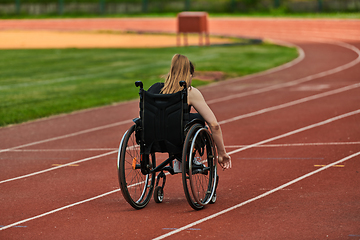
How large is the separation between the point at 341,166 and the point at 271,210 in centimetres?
230

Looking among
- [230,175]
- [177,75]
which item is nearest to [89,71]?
[230,175]

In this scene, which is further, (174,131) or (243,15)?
(243,15)

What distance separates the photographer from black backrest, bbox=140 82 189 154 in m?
6.02

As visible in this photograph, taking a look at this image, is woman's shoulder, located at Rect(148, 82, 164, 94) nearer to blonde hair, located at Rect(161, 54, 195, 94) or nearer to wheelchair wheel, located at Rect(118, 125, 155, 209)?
blonde hair, located at Rect(161, 54, 195, 94)

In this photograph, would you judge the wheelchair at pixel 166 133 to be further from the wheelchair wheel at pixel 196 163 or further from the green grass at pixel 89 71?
the green grass at pixel 89 71

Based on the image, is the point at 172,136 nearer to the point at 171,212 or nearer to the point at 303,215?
the point at 171,212

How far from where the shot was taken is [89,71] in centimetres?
2122

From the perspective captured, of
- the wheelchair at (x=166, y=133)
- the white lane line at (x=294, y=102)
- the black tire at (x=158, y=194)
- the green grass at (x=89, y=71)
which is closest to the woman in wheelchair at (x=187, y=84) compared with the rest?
the wheelchair at (x=166, y=133)

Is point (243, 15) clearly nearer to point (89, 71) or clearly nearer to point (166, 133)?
point (89, 71)

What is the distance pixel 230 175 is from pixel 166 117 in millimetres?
2028

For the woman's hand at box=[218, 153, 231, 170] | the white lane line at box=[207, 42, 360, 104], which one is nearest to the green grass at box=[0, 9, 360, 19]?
the white lane line at box=[207, 42, 360, 104]

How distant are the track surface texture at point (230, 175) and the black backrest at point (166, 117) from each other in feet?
2.45

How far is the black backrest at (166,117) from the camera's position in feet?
19.7

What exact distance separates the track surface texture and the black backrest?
747 millimetres
